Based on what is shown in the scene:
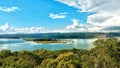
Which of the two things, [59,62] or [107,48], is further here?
[107,48]

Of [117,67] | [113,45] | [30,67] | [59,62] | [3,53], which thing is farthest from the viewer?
[3,53]

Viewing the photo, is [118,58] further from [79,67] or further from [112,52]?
[79,67]

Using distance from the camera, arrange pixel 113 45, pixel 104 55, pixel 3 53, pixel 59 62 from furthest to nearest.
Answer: pixel 3 53
pixel 113 45
pixel 104 55
pixel 59 62

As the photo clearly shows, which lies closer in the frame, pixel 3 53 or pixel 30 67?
pixel 30 67

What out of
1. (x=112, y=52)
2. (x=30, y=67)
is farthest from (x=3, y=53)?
(x=112, y=52)

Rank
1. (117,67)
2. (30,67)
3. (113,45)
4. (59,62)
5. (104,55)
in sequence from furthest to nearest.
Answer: (113,45)
(104,55)
(117,67)
(30,67)
(59,62)

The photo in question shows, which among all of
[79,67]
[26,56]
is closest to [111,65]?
[79,67]

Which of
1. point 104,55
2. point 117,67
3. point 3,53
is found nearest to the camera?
point 117,67

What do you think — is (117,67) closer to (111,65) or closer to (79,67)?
(111,65)

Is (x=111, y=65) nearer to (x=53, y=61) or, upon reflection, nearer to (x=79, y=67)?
(x=79, y=67)
